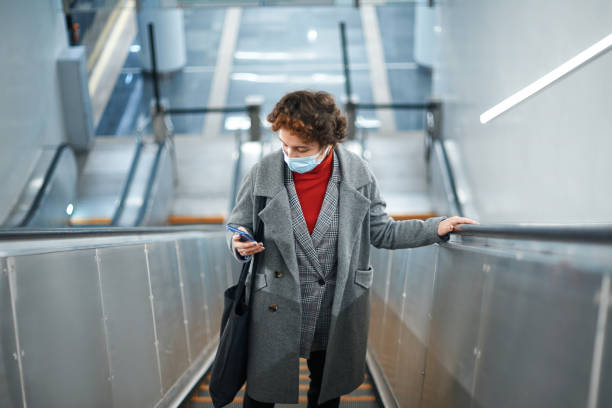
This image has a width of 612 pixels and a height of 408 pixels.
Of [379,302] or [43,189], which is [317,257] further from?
[43,189]

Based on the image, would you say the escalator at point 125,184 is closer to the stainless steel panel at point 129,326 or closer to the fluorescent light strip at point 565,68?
the stainless steel panel at point 129,326

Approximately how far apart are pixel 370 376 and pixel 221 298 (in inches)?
77.4

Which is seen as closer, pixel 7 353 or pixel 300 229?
A: pixel 7 353

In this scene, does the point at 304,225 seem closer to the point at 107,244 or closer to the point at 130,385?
the point at 107,244

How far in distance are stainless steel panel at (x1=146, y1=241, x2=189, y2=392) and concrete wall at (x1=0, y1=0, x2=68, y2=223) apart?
3.45 m

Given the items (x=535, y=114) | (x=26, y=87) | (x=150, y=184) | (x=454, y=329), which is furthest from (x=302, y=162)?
(x=26, y=87)

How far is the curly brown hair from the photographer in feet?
5.92

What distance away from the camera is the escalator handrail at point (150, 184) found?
7.19m

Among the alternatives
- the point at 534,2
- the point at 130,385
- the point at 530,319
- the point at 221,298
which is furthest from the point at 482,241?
the point at 534,2

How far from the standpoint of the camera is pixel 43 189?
20.2ft

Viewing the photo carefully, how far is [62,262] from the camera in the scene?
1.94 meters

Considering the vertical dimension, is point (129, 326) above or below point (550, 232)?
below

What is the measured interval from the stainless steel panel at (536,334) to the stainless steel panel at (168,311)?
1.87 metres

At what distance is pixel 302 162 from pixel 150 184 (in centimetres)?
627
